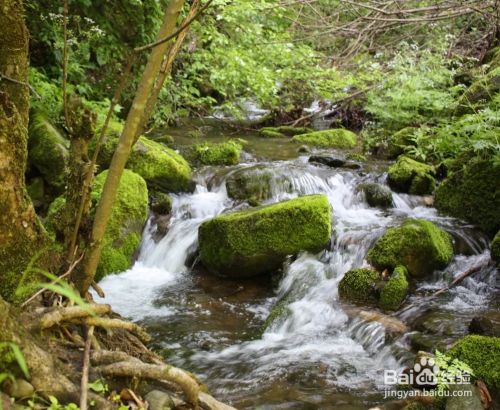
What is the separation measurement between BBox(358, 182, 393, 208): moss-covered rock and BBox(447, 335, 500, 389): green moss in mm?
5056

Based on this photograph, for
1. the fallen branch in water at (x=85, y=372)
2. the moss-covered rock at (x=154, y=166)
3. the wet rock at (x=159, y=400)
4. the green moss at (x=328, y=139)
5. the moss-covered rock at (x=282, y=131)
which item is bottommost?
the wet rock at (x=159, y=400)

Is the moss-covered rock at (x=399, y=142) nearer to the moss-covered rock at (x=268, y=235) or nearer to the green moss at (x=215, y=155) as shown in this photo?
the green moss at (x=215, y=155)

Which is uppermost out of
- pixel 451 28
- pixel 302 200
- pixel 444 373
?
pixel 451 28

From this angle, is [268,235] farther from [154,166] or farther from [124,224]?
[154,166]

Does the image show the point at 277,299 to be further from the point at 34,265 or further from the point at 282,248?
the point at 34,265

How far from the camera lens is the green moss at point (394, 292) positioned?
5.44 m

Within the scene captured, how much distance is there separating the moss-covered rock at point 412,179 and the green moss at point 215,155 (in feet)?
11.1

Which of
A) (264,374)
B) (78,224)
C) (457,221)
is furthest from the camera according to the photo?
(457,221)

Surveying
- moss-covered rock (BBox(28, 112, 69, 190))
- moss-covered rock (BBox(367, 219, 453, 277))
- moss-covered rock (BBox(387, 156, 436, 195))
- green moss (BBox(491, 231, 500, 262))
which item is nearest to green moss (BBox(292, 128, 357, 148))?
moss-covered rock (BBox(387, 156, 436, 195))

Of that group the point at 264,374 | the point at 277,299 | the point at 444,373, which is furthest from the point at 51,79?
the point at 444,373

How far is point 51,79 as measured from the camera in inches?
337

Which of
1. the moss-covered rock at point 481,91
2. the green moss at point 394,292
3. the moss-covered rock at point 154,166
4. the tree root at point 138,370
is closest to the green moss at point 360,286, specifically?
the green moss at point 394,292

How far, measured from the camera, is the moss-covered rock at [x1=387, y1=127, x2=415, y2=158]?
11286mm

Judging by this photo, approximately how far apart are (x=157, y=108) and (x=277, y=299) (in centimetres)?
654
